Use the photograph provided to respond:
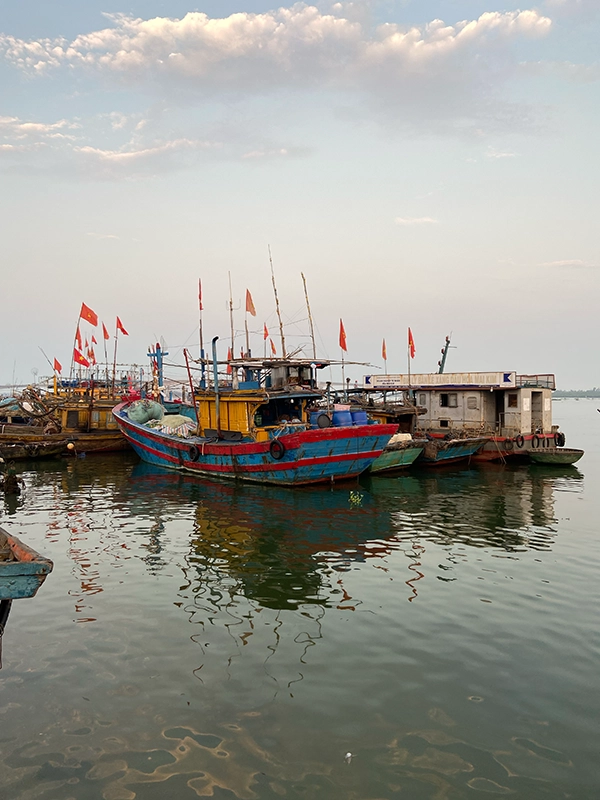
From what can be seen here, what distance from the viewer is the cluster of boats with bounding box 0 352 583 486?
24.4 metres

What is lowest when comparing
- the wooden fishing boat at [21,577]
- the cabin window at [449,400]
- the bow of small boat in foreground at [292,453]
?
the bow of small boat in foreground at [292,453]

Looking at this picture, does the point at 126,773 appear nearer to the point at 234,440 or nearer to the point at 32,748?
the point at 32,748

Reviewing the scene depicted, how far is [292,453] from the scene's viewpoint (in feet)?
77.2

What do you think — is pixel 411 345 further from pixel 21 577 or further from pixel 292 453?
pixel 21 577

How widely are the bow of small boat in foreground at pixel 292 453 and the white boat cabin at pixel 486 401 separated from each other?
11.6 m

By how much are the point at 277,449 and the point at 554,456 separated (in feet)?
58.4

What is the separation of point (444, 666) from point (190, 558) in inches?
303

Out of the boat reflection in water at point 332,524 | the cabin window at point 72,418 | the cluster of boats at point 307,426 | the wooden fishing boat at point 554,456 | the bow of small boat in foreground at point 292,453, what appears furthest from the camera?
the cabin window at point 72,418

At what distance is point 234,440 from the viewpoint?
26297 mm

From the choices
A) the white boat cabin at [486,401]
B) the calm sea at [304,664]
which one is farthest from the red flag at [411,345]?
the calm sea at [304,664]

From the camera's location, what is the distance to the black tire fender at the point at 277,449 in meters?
23.5

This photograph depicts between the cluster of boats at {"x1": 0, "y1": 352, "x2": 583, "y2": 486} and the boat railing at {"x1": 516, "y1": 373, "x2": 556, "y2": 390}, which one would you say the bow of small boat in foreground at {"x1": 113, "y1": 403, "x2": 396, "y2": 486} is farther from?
the boat railing at {"x1": 516, "y1": 373, "x2": 556, "y2": 390}

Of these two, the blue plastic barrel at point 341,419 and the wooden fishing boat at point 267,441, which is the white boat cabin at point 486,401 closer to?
the wooden fishing boat at point 267,441

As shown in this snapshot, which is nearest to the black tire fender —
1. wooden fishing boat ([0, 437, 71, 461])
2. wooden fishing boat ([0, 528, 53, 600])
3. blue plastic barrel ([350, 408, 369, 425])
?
blue plastic barrel ([350, 408, 369, 425])
